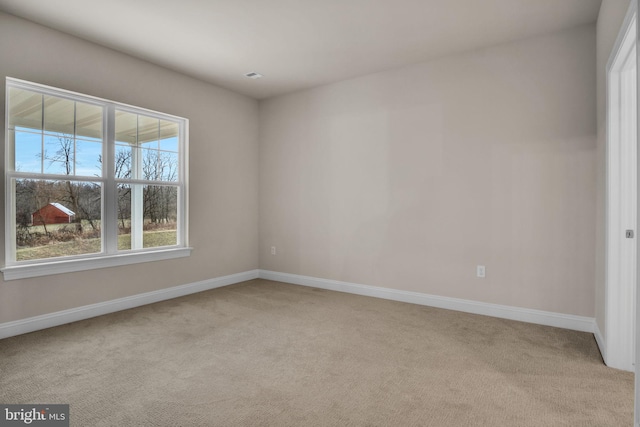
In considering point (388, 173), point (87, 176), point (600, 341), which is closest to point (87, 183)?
point (87, 176)

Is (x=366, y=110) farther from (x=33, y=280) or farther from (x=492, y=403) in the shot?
(x=33, y=280)

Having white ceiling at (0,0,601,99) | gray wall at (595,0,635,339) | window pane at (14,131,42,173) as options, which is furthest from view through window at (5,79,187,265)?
gray wall at (595,0,635,339)

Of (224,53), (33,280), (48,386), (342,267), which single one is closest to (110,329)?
(33,280)

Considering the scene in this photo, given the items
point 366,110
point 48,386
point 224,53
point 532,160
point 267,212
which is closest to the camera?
point 48,386

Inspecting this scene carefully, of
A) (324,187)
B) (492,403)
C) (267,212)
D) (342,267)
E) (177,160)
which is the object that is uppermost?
(177,160)

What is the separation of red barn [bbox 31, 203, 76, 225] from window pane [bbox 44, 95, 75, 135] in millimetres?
746

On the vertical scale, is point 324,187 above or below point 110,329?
above

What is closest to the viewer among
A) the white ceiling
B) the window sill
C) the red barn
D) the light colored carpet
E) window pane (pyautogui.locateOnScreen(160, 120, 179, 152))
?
the light colored carpet

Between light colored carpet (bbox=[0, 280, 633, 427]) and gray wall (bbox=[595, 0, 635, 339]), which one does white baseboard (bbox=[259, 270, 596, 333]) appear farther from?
gray wall (bbox=[595, 0, 635, 339])

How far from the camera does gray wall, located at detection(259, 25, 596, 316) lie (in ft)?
10.8

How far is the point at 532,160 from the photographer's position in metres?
3.45

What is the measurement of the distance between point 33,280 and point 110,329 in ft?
2.70

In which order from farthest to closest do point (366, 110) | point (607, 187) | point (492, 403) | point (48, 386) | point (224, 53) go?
point (366, 110)
point (224, 53)
point (607, 187)
point (48, 386)
point (492, 403)

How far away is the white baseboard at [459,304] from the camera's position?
10.8 feet
